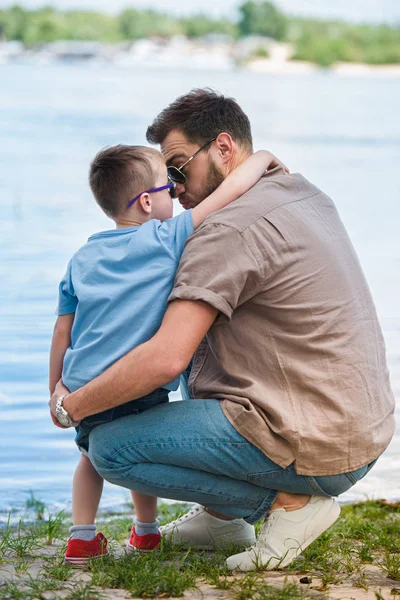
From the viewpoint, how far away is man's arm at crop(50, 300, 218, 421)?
2.75 meters

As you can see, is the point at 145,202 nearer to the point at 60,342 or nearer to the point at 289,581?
the point at 60,342

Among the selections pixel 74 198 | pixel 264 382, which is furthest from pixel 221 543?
pixel 74 198

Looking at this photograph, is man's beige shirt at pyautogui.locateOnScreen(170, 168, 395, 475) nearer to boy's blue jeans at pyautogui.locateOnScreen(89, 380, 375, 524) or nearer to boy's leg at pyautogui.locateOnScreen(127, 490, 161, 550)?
boy's blue jeans at pyautogui.locateOnScreen(89, 380, 375, 524)

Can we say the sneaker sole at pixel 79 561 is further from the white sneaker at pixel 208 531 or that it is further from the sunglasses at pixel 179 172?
the sunglasses at pixel 179 172

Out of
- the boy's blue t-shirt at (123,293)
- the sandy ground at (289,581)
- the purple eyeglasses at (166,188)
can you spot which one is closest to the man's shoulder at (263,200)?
Answer: the boy's blue t-shirt at (123,293)

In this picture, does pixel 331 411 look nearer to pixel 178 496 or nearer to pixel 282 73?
pixel 178 496

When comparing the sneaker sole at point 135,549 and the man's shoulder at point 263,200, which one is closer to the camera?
the man's shoulder at point 263,200

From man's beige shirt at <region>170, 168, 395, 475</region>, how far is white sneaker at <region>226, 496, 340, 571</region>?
14 cm

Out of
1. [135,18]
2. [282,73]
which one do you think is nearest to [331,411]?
[282,73]

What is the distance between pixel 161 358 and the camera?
9.04ft

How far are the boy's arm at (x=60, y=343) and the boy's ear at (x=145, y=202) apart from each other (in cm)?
36

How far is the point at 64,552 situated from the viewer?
3160mm

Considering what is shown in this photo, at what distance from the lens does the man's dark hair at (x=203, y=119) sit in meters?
3.13

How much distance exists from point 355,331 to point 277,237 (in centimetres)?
34
